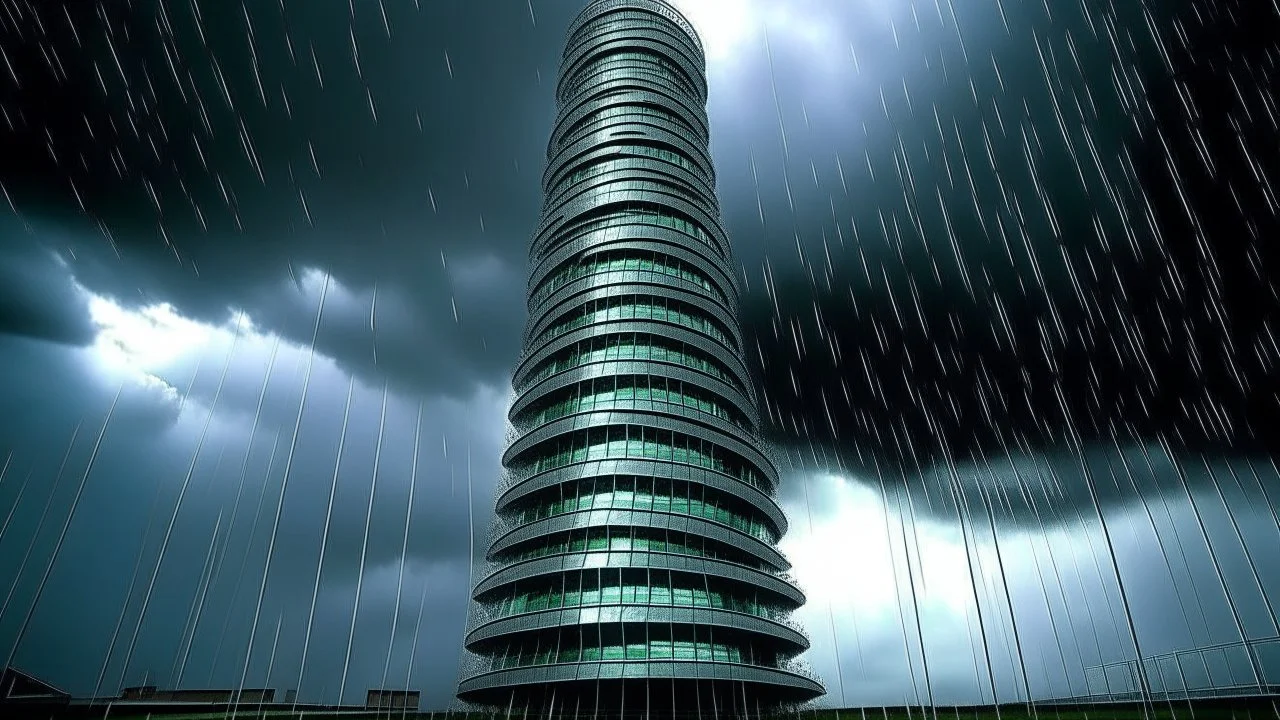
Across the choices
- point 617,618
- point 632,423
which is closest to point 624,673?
point 617,618

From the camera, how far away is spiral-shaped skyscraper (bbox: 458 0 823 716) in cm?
5125

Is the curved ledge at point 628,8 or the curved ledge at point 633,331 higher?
the curved ledge at point 628,8

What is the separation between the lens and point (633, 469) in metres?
57.8

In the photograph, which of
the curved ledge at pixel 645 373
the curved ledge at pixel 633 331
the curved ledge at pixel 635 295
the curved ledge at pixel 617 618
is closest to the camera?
the curved ledge at pixel 617 618

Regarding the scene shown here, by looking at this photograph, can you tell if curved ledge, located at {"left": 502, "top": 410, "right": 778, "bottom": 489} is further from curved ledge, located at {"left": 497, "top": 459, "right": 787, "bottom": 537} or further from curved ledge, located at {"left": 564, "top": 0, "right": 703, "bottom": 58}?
curved ledge, located at {"left": 564, "top": 0, "right": 703, "bottom": 58}

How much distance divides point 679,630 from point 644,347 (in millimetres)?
25199

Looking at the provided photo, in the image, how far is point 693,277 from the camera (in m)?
74.2

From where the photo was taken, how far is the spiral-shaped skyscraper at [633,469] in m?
51.2

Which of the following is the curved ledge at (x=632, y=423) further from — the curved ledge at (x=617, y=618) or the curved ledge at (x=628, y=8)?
the curved ledge at (x=628, y=8)

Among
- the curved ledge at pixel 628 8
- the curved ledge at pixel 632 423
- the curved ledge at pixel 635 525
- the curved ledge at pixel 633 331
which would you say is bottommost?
the curved ledge at pixel 635 525

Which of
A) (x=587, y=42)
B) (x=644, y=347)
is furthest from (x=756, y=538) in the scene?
(x=587, y=42)

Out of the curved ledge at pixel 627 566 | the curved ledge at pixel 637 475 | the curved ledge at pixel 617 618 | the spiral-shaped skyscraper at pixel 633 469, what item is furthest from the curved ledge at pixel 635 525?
the curved ledge at pixel 617 618

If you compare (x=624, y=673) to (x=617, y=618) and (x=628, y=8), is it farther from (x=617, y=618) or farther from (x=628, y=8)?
(x=628, y=8)

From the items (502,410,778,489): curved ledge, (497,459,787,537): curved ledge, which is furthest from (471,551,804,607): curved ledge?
(502,410,778,489): curved ledge
